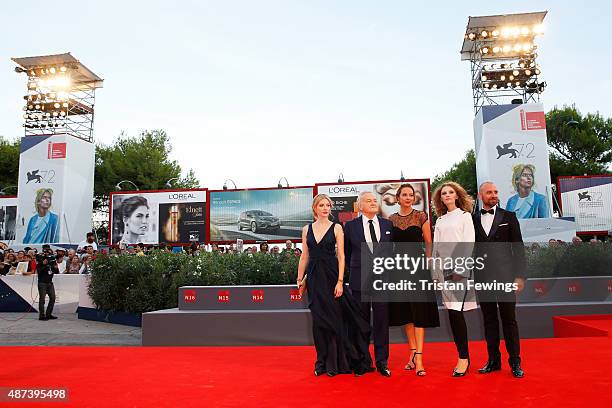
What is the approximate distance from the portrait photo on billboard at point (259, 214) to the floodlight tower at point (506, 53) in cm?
1128

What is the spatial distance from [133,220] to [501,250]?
79.9ft

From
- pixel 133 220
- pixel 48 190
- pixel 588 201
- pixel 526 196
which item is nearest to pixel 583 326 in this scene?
pixel 526 196

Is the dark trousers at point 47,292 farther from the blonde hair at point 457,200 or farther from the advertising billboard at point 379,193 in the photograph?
the advertising billboard at point 379,193

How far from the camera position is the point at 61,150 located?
28.6m

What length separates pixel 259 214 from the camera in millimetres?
24922

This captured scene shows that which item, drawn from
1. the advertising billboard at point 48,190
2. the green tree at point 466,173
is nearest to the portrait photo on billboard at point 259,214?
the advertising billboard at point 48,190

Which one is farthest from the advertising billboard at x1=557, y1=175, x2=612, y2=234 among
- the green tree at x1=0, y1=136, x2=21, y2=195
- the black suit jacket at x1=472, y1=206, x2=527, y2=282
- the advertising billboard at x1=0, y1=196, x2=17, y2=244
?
the green tree at x1=0, y1=136, x2=21, y2=195

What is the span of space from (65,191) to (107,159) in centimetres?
1804

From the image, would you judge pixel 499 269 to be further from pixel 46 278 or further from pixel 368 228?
pixel 46 278

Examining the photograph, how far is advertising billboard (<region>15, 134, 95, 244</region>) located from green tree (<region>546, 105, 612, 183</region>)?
34.5 m

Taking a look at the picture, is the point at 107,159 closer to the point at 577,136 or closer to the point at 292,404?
the point at 577,136

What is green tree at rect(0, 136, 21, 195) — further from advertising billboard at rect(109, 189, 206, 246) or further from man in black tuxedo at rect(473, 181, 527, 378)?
man in black tuxedo at rect(473, 181, 527, 378)

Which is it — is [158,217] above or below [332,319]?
above

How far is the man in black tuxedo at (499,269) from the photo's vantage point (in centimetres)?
449
